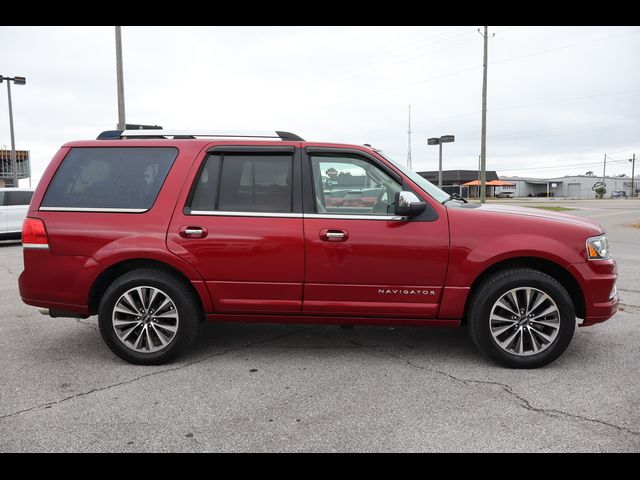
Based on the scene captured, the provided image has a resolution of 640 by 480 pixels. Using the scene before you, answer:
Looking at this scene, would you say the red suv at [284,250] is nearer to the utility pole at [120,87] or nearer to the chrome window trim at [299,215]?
the chrome window trim at [299,215]

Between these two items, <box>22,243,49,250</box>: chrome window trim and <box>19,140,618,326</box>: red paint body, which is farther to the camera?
<box>22,243,49,250</box>: chrome window trim

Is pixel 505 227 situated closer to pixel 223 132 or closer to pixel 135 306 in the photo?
pixel 223 132

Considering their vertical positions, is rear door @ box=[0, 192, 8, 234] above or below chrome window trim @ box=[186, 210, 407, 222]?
below

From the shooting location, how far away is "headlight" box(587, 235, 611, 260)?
3.88 meters

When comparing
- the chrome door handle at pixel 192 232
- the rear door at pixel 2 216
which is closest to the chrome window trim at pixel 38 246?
the chrome door handle at pixel 192 232

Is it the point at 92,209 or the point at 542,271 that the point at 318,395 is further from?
the point at 92,209

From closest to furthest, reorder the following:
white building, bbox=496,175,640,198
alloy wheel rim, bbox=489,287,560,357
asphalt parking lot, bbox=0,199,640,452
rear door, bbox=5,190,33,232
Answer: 1. asphalt parking lot, bbox=0,199,640,452
2. alloy wheel rim, bbox=489,287,560,357
3. rear door, bbox=5,190,33,232
4. white building, bbox=496,175,640,198

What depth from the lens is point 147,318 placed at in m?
4.07

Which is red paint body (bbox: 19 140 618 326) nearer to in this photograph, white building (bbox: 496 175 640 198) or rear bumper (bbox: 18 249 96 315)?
rear bumper (bbox: 18 249 96 315)

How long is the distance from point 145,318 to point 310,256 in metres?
1.49

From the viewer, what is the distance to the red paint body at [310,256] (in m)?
3.89

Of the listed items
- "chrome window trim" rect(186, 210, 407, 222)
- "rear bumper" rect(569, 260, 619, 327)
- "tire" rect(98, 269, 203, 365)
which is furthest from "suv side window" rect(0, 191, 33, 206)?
"rear bumper" rect(569, 260, 619, 327)

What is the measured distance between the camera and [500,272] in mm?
3947
